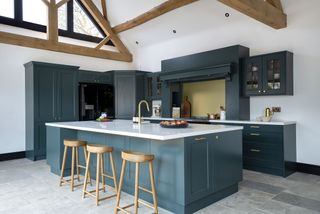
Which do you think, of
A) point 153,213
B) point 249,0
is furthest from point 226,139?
point 249,0

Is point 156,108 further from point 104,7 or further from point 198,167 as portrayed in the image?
point 198,167

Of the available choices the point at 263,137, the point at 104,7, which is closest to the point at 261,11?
the point at 263,137

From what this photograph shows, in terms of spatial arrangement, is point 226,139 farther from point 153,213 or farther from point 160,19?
point 160,19

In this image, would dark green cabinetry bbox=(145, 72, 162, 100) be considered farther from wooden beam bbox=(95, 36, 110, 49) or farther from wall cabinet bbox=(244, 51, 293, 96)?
wall cabinet bbox=(244, 51, 293, 96)

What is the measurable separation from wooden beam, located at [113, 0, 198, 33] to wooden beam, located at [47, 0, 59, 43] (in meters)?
1.70

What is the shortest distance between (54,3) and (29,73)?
6.32 feet

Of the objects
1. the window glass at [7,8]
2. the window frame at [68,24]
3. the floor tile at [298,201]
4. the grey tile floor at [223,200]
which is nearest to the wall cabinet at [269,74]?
the grey tile floor at [223,200]

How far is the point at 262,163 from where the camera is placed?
14.5 feet

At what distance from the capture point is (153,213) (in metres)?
2.77

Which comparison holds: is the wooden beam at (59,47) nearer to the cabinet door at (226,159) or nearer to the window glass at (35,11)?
the window glass at (35,11)

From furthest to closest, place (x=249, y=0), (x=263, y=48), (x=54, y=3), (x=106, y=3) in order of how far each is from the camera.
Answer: (x=106, y=3)
(x=54, y=3)
(x=263, y=48)
(x=249, y=0)

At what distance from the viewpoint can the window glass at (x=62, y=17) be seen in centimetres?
661

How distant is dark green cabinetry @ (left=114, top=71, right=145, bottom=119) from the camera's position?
7.00m

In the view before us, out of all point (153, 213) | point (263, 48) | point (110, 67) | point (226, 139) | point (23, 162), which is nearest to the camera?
point (153, 213)
